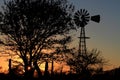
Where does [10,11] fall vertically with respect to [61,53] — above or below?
above

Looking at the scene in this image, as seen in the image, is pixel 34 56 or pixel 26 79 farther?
pixel 34 56

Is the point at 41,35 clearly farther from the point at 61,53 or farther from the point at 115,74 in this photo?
the point at 115,74

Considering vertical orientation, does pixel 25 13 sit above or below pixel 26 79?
above

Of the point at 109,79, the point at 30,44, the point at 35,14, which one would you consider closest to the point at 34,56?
the point at 30,44

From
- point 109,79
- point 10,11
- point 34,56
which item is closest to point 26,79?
point 34,56

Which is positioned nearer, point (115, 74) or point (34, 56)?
point (115, 74)

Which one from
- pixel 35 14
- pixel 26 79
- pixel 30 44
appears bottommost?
pixel 26 79

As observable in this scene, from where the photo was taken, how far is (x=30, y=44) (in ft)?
159

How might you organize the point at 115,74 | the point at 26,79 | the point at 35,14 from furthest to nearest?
the point at 35,14 < the point at 26,79 < the point at 115,74

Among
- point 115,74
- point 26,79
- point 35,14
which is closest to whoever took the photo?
point 115,74

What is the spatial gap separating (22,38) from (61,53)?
4546 mm

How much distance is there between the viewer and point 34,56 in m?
48.8

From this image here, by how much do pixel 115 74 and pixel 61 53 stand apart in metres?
19.1

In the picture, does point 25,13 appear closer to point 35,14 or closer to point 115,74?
point 35,14
